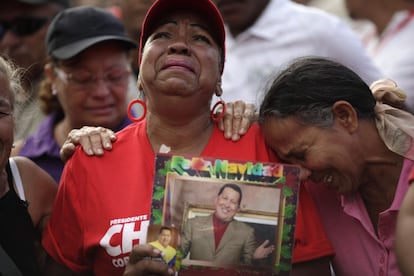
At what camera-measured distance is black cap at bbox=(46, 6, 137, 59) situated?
4.88m

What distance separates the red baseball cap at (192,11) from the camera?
3744mm

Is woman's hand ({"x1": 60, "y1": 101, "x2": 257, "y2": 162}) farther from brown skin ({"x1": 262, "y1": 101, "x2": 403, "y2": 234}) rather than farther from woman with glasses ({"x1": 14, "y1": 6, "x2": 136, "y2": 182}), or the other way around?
woman with glasses ({"x1": 14, "y1": 6, "x2": 136, "y2": 182})

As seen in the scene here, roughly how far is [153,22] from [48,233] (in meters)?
0.95

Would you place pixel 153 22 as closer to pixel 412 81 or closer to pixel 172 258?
pixel 172 258

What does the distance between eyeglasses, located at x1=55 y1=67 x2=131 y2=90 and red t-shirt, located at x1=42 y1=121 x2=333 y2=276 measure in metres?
1.14

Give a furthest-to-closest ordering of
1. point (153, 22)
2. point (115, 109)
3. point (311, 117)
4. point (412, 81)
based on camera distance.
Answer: point (412, 81), point (115, 109), point (153, 22), point (311, 117)

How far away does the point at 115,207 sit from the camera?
11.7ft

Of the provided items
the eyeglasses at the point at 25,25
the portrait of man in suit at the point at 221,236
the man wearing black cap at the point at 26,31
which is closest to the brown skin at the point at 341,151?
the portrait of man in suit at the point at 221,236

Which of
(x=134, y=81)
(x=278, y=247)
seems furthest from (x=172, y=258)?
(x=134, y=81)

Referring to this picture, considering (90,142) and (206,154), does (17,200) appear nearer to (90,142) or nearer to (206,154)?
(90,142)

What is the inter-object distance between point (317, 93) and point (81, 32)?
5.84 ft

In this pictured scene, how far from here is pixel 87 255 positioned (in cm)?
364

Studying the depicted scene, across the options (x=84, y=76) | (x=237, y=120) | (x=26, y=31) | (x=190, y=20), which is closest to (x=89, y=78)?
(x=84, y=76)

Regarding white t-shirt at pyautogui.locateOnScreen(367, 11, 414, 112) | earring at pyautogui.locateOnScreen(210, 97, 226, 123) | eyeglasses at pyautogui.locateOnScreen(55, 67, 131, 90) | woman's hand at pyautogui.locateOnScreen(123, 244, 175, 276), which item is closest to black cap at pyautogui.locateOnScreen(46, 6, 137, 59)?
eyeglasses at pyautogui.locateOnScreen(55, 67, 131, 90)
